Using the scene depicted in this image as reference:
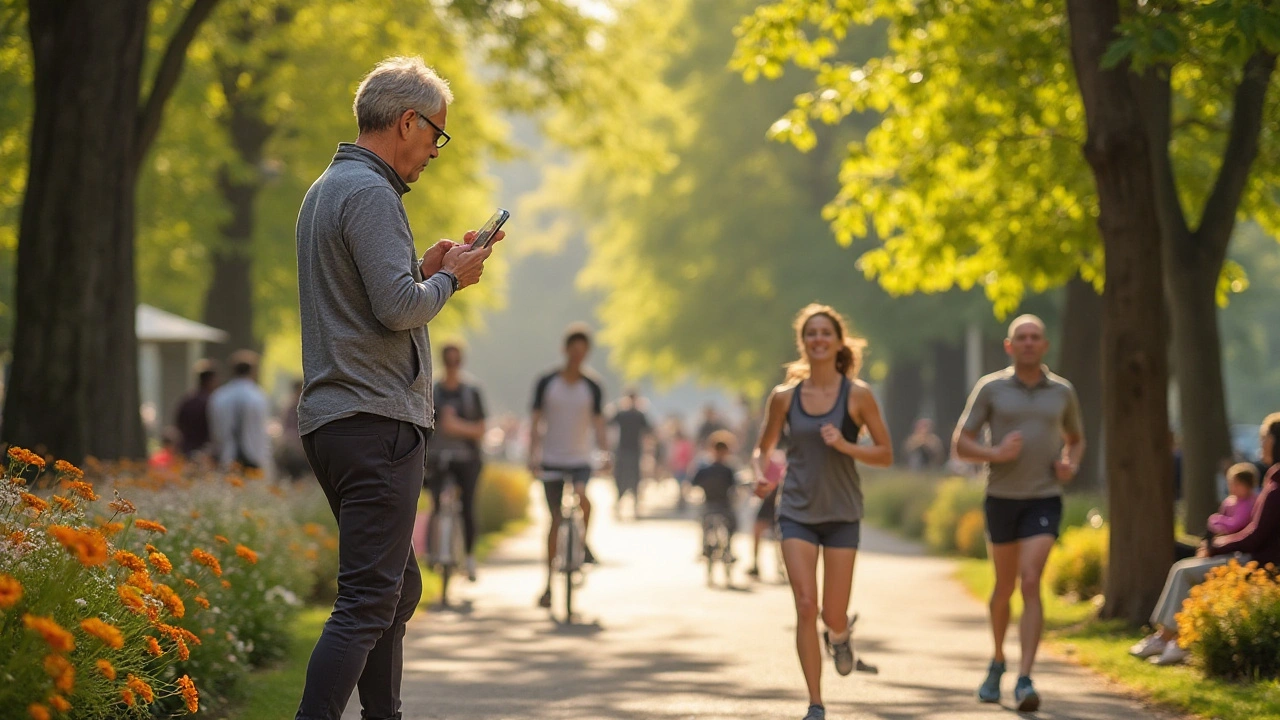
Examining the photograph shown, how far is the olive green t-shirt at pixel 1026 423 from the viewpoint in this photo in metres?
9.77

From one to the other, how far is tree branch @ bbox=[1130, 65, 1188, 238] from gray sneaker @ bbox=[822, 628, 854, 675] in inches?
256

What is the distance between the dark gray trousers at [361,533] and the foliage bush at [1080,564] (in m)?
10.3

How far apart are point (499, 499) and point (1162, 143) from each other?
544 inches

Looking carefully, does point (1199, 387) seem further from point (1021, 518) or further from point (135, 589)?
point (135, 589)

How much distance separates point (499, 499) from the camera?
1040 inches

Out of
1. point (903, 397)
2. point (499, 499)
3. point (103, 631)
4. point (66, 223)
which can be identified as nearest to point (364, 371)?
point (103, 631)

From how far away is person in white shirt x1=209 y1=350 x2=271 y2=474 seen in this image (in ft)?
56.7

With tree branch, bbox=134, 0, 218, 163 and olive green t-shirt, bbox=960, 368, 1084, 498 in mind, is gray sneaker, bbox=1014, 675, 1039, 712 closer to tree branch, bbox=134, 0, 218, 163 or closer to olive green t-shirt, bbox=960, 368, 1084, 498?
olive green t-shirt, bbox=960, 368, 1084, 498

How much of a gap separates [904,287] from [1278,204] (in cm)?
386

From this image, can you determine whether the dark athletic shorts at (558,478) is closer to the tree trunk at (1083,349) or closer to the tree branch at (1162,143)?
the tree branch at (1162,143)

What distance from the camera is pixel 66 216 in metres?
12.5

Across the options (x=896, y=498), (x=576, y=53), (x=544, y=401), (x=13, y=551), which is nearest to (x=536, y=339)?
(x=896, y=498)

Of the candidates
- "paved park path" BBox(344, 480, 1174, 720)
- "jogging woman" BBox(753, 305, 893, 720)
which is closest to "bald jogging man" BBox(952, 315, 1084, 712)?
"paved park path" BBox(344, 480, 1174, 720)

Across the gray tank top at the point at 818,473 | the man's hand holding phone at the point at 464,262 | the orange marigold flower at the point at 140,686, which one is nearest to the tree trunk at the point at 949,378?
the gray tank top at the point at 818,473
